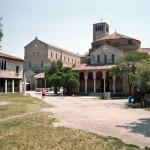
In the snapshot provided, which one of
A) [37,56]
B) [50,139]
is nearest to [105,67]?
[37,56]

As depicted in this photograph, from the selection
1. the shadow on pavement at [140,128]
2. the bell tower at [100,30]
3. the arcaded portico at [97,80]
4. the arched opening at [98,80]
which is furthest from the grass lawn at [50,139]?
the bell tower at [100,30]

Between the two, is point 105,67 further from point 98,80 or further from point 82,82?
point 82,82

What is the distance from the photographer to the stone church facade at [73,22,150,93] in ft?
164

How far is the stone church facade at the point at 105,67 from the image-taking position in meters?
50.1

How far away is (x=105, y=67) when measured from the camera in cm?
4912

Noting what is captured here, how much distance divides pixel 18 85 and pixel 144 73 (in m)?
28.9

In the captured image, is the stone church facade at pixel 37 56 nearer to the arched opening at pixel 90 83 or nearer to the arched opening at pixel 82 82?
the arched opening at pixel 82 82

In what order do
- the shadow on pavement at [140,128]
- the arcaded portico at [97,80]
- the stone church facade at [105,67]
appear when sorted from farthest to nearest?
the stone church facade at [105,67], the arcaded portico at [97,80], the shadow on pavement at [140,128]

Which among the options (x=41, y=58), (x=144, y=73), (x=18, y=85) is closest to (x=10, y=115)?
(x=144, y=73)

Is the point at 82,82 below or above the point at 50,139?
above

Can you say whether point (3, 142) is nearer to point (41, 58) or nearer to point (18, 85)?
point (18, 85)

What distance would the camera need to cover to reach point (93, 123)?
14.8 meters

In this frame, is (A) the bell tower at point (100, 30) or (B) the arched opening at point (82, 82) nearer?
(B) the arched opening at point (82, 82)

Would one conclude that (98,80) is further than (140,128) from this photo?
Yes
